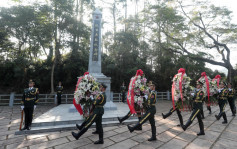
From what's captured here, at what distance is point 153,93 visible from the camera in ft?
13.5

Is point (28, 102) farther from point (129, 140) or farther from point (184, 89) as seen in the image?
point (184, 89)

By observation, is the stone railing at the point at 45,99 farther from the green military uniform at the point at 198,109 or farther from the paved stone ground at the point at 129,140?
the green military uniform at the point at 198,109

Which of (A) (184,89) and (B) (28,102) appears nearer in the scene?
(B) (28,102)

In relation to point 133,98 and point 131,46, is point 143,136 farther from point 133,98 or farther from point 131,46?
point 131,46

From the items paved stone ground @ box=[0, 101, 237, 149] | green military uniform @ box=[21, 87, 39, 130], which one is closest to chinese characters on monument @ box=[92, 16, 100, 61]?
green military uniform @ box=[21, 87, 39, 130]

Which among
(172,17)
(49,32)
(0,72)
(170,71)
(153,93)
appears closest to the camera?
(153,93)

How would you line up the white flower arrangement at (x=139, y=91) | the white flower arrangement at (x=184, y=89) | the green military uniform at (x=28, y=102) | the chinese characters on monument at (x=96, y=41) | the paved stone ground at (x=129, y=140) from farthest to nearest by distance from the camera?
the chinese characters on monument at (x=96, y=41)
the white flower arrangement at (x=184, y=89)
the green military uniform at (x=28, y=102)
the white flower arrangement at (x=139, y=91)
the paved stone ground at (x=129, y=140)

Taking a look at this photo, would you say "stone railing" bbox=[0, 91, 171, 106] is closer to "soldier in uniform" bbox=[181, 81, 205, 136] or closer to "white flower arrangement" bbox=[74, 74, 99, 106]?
"white flower arrangement" bbox=[74, 74, 99, 106]

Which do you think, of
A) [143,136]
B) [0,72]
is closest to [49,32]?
[0,72]

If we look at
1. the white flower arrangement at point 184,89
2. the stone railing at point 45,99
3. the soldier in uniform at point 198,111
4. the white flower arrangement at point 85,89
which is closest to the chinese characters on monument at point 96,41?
the stone railing at point 45,99

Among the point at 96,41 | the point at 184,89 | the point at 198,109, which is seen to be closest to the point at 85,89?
the point at 198,109

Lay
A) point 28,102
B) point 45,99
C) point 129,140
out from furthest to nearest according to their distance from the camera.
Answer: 1. point 45,99
2. point 28,102
3. point 129,140

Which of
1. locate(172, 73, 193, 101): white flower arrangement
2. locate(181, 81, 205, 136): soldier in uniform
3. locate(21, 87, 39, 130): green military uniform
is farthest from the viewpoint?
locate(172, 73, 193, 101): white flower arrangement

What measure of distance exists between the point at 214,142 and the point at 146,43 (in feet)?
50.9
